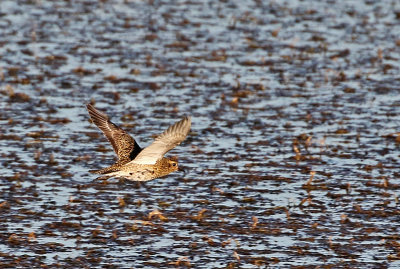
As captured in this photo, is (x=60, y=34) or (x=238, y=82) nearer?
(x=238, y=82)

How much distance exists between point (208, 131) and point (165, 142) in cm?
621

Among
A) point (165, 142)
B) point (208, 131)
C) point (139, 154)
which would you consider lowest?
point (208, 131)

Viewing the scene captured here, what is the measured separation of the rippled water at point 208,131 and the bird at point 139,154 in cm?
68

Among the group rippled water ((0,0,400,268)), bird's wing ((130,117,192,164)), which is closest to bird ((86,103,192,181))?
bird's wing ((130,117,192,164))

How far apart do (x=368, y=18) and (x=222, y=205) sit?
16.1 meters

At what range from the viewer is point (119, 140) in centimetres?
1438

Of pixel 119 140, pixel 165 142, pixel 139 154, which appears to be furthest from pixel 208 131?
pixel 165 142

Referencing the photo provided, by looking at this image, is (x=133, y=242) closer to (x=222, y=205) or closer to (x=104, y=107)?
(x=222, y=205)

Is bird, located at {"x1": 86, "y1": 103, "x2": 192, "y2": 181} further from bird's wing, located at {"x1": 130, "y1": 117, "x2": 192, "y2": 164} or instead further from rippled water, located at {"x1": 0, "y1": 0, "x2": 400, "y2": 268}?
rippled water, located at {"x1": 0, "y1": 0, "x2": 400, "y2": 268}

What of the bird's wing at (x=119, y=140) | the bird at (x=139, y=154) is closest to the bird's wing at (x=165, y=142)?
the bird at (x=139, y=154)

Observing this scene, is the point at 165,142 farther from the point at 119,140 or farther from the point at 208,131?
the point at 208,131

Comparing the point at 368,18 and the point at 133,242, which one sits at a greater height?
the point at 368,18

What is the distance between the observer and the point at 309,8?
31.2 m

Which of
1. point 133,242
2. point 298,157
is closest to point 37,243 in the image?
point 133,242
